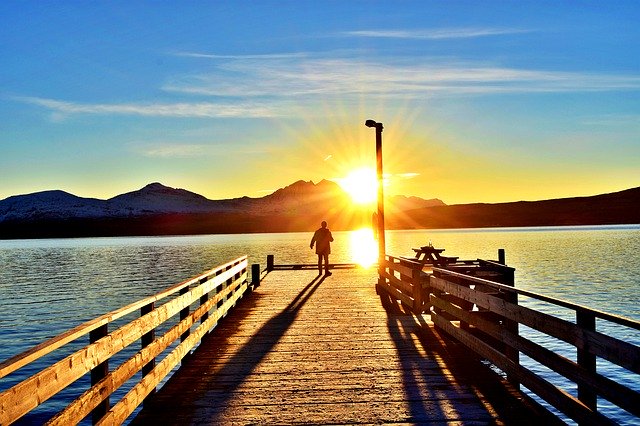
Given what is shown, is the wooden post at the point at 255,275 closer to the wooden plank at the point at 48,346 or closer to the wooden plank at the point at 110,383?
the wooden plank at the point at 110,383

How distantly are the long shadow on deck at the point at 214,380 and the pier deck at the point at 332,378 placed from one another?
13mm

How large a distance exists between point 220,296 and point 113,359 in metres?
5.82

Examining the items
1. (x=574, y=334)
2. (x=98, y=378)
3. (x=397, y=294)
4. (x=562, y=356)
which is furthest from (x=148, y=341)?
(x=397, y=294)

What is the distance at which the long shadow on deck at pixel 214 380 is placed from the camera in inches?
280

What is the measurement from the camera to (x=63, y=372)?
16.1 ft

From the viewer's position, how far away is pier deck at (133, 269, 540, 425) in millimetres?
6996

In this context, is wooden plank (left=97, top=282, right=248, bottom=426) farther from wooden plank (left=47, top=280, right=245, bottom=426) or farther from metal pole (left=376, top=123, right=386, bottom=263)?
metal pole (left=376, top=123, right=386, bottom=263)

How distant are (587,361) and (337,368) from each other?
13.6ft

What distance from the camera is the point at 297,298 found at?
18.5 meters

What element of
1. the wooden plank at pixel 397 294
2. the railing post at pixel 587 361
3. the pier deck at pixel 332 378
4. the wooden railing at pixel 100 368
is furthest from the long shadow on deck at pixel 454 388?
the wooden plank at pixel 397 294

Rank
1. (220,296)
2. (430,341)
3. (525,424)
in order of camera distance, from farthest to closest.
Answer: (220,296), (430,341), (525,424)

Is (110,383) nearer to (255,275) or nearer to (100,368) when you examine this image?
(100,368)

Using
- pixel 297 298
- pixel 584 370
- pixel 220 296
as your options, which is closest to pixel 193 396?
pixel 584 370

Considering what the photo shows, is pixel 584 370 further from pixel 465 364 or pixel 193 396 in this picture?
pixel 193 396
